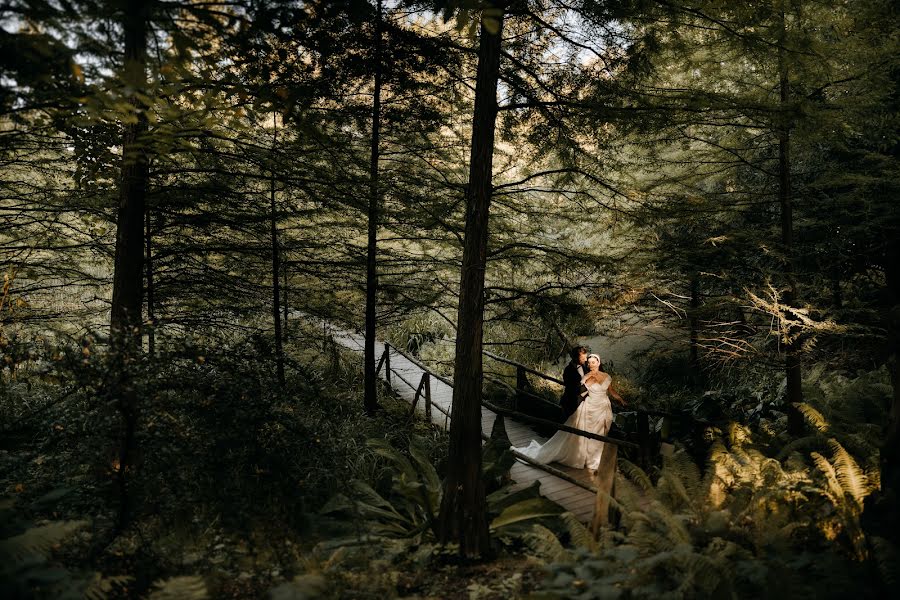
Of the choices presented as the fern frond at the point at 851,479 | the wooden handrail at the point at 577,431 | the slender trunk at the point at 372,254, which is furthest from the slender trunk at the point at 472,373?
the fern frond at the point at 851,479

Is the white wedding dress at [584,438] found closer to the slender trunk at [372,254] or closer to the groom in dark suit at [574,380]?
the groom in dark suit at [574,380]

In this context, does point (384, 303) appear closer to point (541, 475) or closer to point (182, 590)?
point (541, 475)

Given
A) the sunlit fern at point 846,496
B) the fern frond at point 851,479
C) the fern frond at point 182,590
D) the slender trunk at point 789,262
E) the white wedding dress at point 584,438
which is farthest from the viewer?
the white wedding dress at point 584,438

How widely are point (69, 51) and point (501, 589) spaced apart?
4888 millimetres

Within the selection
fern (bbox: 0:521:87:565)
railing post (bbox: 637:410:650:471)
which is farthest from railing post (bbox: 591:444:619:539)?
fern (bbox: 0:521:87:565)

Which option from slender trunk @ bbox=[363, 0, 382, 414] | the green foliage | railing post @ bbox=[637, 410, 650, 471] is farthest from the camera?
slender trunk @ bbox=[363, 0, 382, 414]

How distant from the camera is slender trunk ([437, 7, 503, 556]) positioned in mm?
4887

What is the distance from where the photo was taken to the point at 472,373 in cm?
494

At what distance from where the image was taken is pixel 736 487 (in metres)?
4.92

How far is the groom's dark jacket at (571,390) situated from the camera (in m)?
8.26

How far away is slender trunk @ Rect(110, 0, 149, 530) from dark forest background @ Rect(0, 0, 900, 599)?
0.09ft

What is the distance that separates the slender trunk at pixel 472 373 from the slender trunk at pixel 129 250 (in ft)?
9.20

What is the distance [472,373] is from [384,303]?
11.3ft

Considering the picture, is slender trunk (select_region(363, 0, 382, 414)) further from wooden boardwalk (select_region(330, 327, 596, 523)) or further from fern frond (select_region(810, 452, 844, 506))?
fern frond (select_region(810, 452, 844, 506))
